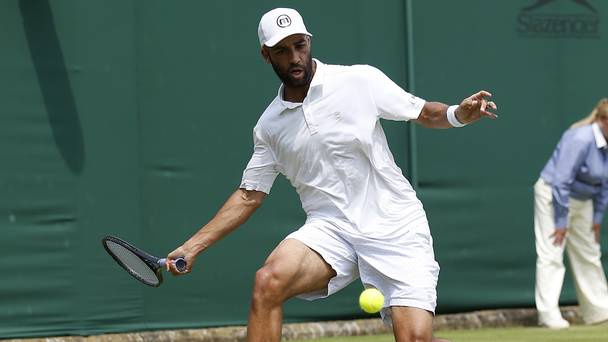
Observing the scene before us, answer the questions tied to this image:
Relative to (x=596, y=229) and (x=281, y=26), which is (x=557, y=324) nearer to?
(x=596, y=229)

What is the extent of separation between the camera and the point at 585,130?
30.3ft

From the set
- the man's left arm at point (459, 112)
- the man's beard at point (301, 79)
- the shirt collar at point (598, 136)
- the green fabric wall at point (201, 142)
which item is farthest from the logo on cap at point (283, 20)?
the shirt collar at point (598, 136)

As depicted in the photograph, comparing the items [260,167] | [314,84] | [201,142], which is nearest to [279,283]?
[260,167]

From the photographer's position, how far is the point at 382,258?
5574 millimetres

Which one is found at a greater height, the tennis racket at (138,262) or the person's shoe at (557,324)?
the tennis racket at (138,262)

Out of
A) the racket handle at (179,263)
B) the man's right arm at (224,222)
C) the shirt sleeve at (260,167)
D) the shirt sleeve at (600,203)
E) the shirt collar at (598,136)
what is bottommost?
the shirt sleeve at (600,203)

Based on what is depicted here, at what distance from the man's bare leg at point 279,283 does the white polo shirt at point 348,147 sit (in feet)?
0.79

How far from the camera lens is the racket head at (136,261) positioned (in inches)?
220

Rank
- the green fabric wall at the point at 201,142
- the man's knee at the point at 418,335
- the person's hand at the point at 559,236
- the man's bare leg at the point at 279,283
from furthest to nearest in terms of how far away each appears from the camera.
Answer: the person's hand at the point at 559,236 → the green fabric wall at the point at 201,142 → the man's knee at the point at 418,335 → the man's bare leg at the point at 279,283

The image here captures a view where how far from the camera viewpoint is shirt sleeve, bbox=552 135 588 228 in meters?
9.13

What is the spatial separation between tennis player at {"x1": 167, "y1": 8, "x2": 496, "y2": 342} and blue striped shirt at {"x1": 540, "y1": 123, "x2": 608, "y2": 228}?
12.0ft

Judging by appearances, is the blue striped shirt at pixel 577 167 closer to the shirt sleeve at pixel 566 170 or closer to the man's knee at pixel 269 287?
the shirt sleeve at pixel 566 170

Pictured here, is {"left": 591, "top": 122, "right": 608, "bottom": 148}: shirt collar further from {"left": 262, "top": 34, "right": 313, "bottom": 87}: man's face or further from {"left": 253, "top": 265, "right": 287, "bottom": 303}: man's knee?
{"left": 253, "top": 265, "right": 287, "bottom": 303}: man's knee

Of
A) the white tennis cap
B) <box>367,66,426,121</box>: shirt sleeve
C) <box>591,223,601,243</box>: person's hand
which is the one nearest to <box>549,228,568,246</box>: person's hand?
<box>591,223,601,243</box>: person's hand
